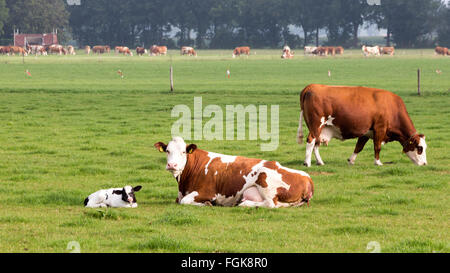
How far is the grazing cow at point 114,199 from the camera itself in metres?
12.7

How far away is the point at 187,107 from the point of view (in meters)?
33.5

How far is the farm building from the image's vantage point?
464 ft

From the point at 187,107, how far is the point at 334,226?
22.8 metres

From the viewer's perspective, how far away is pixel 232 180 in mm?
12633

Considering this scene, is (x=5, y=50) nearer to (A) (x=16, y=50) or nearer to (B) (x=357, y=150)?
(A) (x=16, y=50)

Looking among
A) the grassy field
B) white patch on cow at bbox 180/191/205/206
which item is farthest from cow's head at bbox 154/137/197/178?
the grassy field

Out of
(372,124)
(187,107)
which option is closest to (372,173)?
(372,124)

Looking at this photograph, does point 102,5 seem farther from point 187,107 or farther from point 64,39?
point 187,107

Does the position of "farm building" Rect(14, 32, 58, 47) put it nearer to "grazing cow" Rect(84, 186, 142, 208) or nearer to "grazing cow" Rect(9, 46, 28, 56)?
"grazing cow" Rect(9, 46, 28, 56)

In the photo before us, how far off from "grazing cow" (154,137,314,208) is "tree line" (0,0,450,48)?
134 meters

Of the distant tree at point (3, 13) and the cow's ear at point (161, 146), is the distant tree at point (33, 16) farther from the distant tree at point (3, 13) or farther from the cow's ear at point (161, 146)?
the cow's ear at point (161, 146)

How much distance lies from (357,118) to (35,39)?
13383 centimetres

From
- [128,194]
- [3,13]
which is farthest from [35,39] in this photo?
[128,194]

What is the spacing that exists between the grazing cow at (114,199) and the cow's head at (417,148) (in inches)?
310
